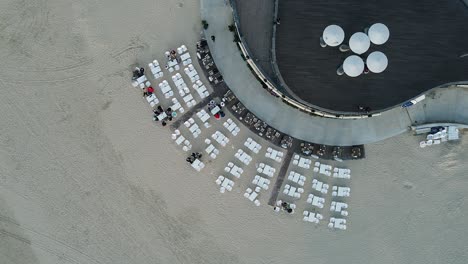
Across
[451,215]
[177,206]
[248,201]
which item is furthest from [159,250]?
[451,215]

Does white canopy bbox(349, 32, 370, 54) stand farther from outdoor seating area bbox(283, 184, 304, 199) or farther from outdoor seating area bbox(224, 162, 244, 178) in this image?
outdoor seating area bbox(224, 162, 244, 178)

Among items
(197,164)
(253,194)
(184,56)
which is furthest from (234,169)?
(184,56)

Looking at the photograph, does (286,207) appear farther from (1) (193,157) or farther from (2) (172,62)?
(2) (172,62)

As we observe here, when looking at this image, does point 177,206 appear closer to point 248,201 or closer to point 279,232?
point 248,201

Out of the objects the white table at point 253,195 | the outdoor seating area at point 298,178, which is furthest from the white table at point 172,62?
the outdoor seating area at point 298,178

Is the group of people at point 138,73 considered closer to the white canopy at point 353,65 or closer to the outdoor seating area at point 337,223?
the white canopy at point 353,65
